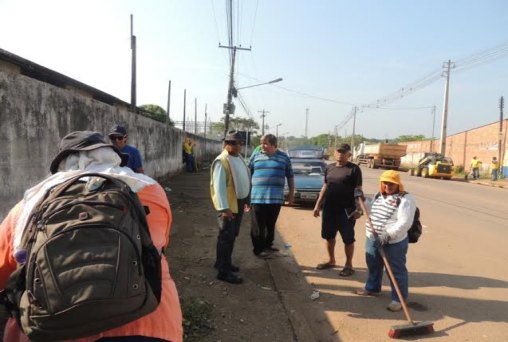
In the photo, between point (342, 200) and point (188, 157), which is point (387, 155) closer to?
point (188, 157)

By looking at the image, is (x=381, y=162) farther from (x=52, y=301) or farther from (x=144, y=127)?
(x=52, y=301)

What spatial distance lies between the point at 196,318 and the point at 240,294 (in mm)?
859

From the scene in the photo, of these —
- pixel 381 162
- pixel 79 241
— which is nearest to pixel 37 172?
pixel 79 241

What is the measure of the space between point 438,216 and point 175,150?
1156 centimetres

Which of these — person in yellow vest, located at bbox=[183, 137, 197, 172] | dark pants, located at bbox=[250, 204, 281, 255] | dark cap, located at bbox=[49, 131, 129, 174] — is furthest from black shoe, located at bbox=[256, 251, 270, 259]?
person in yellow vest, located at bbox=[183, 137, 197, 172]

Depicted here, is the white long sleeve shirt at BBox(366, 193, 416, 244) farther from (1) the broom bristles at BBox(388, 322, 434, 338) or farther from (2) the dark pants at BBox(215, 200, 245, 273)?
(2) the dark pants at BBox(215, 200, 245, 273)

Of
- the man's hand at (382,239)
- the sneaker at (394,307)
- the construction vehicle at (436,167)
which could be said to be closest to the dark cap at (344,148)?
the man's hand at (382,239)

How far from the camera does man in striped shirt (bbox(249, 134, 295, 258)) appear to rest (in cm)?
579

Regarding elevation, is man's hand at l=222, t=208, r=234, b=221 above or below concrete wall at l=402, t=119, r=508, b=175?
below

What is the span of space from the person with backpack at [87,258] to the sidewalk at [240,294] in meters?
2.25

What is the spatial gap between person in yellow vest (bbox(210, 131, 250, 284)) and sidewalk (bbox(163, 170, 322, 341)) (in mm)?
263

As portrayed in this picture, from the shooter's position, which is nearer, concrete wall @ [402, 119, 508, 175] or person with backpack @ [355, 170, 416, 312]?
person with backpack @ [355, 170, 416, 312]

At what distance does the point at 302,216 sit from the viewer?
10.2 metres

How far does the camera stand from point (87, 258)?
141 centimetres
